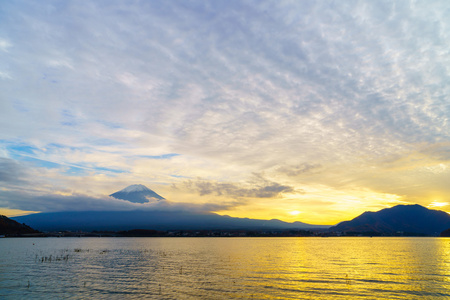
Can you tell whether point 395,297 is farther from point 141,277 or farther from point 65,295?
point 65,295

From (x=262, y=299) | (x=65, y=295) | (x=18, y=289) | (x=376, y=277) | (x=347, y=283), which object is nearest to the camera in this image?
(x=262, y=299)

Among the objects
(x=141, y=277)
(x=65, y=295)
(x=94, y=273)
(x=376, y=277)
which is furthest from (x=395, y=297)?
(x=94, y=273)

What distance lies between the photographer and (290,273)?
61688 millimetres

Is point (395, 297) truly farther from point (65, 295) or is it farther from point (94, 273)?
point (94, 273)

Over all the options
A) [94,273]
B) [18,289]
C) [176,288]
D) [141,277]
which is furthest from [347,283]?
[18,289]

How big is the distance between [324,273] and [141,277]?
4041 cm

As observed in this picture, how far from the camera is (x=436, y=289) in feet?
154

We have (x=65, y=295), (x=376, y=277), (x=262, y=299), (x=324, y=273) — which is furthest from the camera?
(x=324, y=273)

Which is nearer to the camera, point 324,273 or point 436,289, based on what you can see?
point 436,289

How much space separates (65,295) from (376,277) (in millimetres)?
58391

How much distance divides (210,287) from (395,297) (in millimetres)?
28967

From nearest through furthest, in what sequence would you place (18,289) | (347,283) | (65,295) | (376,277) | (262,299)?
1. (262,299)
2. (65,295)
3. (18,289)
4. (347,283)
5. (376,277)

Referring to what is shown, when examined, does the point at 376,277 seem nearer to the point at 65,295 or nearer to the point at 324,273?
the point at 324,273

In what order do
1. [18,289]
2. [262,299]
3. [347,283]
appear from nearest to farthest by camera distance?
[262,299], [18,289], [347,283]
